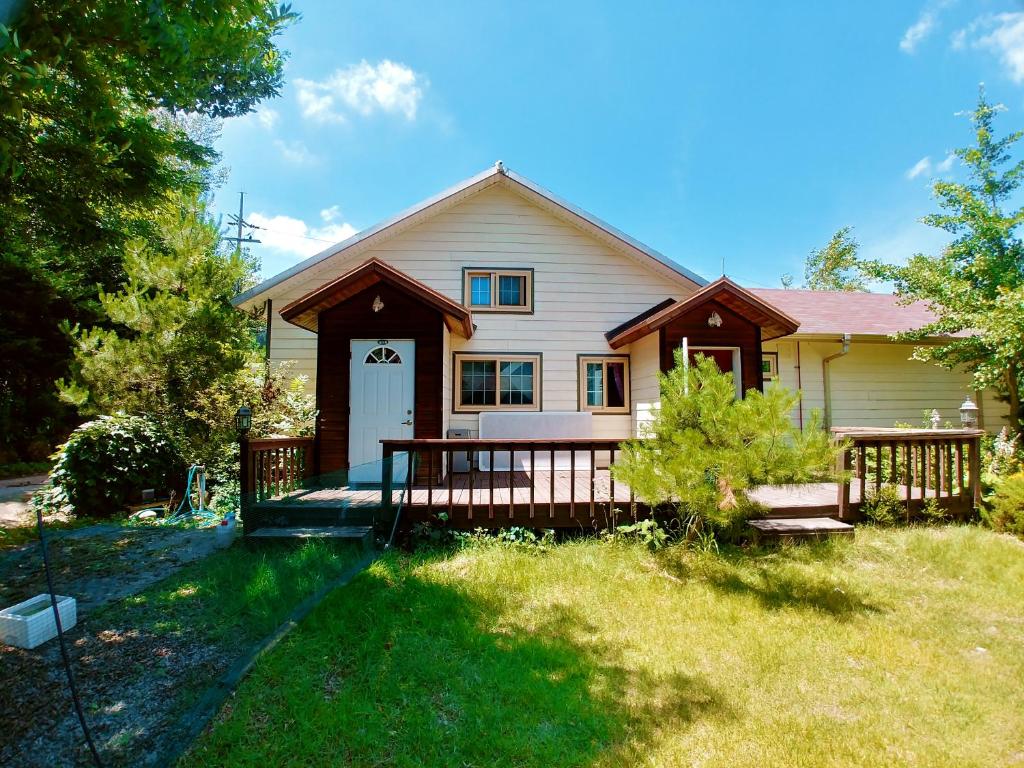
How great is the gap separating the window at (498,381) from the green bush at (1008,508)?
627 cm

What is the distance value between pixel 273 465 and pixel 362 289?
8.80 feet

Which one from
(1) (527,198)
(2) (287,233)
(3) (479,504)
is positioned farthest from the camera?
(2) (287,233)

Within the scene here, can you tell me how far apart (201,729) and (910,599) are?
5.07 m

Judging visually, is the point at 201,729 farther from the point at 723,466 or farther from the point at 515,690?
the point at 723,466

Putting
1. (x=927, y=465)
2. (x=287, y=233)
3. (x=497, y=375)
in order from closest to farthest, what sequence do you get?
(x=927, y=465), (x=497, y=375), (x=287, y=233)

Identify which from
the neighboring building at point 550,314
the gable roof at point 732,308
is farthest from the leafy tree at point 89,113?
the gable roof at point 732,308

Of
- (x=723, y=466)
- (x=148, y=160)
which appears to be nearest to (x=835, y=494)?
(x=723, y=466)

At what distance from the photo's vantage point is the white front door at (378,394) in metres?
6.19

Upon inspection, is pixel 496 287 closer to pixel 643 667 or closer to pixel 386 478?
pixel 386 478

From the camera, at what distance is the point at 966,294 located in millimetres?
8438

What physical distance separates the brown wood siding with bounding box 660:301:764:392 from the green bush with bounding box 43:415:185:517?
8.15m

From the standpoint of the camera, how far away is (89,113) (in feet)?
14.3

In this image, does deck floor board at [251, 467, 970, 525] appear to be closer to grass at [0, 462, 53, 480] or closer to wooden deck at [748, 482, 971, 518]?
wooden deck at [748, 482, 971, 518]

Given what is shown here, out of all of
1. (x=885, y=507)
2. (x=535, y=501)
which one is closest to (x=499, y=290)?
(x=535, y=501)
